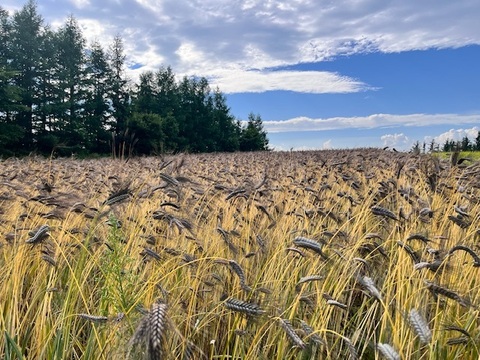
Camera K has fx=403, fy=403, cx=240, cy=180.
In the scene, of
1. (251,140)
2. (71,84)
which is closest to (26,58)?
(71,84)

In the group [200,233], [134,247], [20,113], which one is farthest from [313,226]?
[20,113]

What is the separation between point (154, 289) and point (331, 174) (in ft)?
17.6

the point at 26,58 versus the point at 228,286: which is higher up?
the point at 26,58

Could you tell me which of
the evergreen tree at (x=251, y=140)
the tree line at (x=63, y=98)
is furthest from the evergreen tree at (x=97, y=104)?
the evergreen tree at (x=251, y=140)

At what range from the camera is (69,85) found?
114 feet

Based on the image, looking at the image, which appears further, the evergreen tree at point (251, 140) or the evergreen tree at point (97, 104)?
the evergreen tree at point (251, 140)

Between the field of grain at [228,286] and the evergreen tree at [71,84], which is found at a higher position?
the evergreen tree at [71,84]

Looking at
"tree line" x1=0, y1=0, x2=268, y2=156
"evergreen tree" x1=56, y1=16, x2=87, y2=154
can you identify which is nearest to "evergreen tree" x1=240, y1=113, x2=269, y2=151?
"tree line" x1=0, y1=0, x2=268, y2=156

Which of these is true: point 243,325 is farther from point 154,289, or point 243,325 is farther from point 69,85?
point 69,85

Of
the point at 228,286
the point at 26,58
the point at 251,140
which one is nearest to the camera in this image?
the point at 228,286

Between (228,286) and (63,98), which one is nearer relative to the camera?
(228,286)

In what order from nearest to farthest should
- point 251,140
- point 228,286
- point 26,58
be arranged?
1. point 228,286
2. point 26,58
3. point 251,140

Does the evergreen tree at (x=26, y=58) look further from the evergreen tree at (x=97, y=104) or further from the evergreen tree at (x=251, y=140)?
the evergreen tree at (x=251, y=140)

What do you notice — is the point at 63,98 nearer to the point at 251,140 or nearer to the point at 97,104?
the point at 97,104
